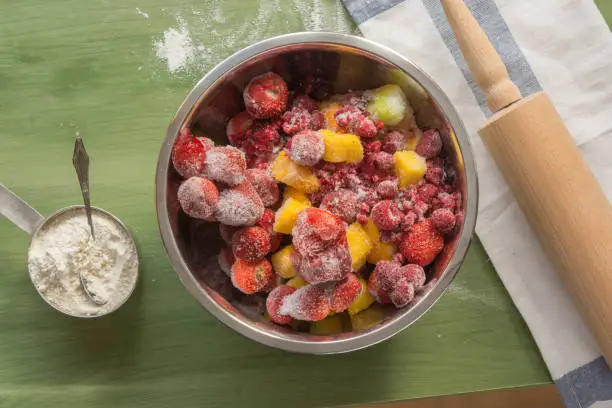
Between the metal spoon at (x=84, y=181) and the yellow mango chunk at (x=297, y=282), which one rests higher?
the metal spoon at (x=84, y=181)

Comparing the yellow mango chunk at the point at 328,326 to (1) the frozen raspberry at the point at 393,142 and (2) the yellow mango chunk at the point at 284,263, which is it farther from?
(1) the frozen raspberry at the point at 393,142

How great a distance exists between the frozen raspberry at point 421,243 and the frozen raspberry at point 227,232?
26 centimetres

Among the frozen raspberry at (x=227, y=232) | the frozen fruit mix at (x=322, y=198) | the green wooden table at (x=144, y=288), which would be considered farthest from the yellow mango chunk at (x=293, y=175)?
the green wooden table at (x=144, y=288)

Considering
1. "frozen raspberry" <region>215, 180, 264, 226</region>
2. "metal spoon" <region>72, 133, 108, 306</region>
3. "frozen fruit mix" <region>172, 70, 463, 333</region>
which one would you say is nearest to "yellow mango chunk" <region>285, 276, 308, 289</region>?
"frozen fruit mix" <region>172, 70, 463, 333</region>

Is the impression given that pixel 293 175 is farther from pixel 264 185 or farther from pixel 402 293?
pixel 402 293

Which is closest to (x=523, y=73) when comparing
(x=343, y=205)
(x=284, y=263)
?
(x=343, y=205)

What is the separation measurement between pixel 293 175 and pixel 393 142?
17 cm

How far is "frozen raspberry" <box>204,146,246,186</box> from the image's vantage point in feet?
2.85

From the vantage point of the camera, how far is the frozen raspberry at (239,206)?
2.84ft

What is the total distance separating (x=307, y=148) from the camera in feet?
2.84

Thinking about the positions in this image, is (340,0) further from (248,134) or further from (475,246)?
(475,246)

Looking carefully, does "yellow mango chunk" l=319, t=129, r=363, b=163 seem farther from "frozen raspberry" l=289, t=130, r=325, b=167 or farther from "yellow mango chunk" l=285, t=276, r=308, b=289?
"yellow mango chunk" l=285, t=276, r=308, b=289

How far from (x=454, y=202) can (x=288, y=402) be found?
1.47ft

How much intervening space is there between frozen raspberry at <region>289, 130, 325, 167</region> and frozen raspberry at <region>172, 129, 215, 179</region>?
0.13m
